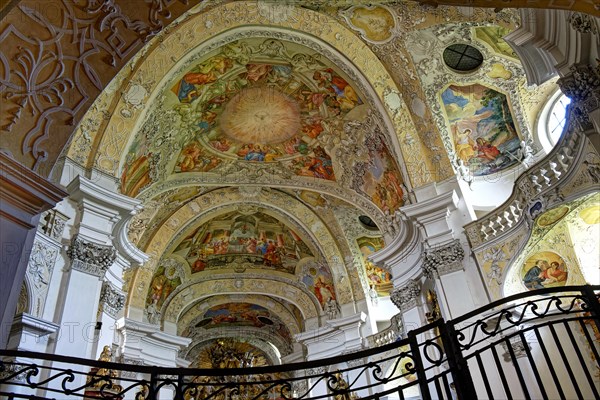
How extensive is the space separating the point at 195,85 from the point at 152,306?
8.79m

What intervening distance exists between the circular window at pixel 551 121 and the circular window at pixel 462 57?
1800 millimetres

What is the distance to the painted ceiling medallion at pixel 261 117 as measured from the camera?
13.7 metres

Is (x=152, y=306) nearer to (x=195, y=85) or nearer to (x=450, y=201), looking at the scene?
(x=195, y=85)

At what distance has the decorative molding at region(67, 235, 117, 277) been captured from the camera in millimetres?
9445

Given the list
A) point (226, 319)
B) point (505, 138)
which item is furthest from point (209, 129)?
point (226, 319)

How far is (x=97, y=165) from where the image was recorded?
10.6 metres

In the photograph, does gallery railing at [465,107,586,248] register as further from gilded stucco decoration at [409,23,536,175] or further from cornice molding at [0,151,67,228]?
cornice molding at [0,151,67,228]

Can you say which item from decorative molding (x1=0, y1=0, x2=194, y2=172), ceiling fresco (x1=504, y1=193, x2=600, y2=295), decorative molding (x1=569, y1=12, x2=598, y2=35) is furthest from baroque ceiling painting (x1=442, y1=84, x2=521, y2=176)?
decorative molding (x1=0, y1=0, x2=194, y2=172)

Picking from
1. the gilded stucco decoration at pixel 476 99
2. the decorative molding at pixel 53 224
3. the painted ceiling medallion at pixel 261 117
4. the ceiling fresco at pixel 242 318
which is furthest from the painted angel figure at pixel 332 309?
the decorative molding at pixel 53 224

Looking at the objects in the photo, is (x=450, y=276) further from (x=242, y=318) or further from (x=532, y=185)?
(x=242, y=318)

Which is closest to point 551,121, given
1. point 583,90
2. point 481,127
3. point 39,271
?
point 481,127

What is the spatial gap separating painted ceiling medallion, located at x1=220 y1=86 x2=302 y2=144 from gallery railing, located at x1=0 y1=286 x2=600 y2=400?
6.72 metres

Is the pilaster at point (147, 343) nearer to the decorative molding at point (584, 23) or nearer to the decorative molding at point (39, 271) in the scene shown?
the decorative molding at point (39, 271)

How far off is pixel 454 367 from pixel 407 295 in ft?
27.3
